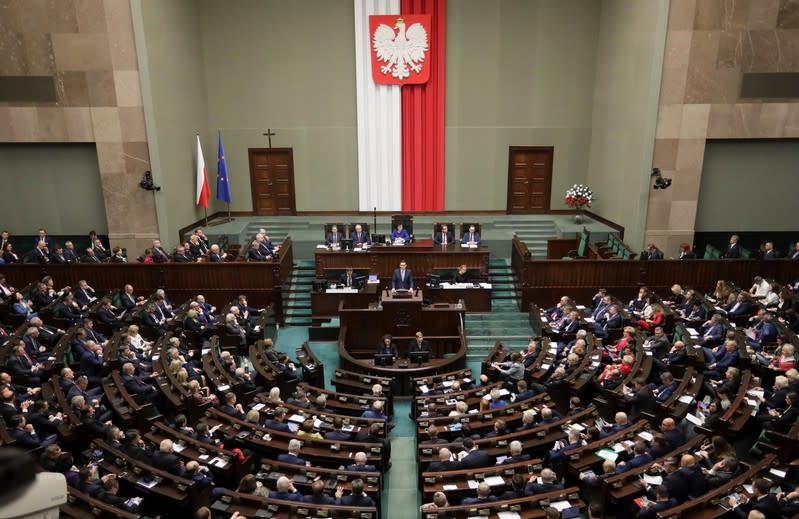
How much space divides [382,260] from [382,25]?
28.1 ft

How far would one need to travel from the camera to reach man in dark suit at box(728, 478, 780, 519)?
599 centimetres

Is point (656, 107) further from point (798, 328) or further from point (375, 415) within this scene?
point (375, 415)

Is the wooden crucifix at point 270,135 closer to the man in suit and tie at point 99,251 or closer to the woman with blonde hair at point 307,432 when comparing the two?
the man in suit and tie at point 99,251

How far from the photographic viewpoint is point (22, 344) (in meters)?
9.80

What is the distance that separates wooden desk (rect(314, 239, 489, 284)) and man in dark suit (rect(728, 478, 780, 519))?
8507 mm

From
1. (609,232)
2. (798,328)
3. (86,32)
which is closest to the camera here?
(798,328)

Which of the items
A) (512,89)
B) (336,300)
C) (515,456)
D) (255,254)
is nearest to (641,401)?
(515,456)

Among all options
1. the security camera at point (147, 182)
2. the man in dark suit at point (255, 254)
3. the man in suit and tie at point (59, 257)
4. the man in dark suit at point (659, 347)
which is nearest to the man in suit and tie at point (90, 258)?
the man in suit and tie at point (59, 257)

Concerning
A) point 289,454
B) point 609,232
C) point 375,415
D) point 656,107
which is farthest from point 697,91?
point 289,454

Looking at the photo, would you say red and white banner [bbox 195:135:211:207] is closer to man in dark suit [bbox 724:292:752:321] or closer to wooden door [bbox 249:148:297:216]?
wooden door [bbox 249:148:297:216]

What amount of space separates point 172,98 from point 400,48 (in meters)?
7.30

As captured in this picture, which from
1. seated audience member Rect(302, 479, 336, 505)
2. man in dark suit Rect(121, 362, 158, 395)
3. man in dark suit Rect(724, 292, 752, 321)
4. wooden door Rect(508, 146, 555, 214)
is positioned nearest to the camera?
seated audience member Rect(302, 479, 336, 505)

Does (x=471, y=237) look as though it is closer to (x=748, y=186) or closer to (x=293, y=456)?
(x=748, y=186)

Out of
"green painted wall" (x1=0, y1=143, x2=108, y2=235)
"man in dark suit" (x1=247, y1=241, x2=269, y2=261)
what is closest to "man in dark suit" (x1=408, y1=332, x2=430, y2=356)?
"man in dark suit" (x1=247, y1=241, x2=269, y2=261)
